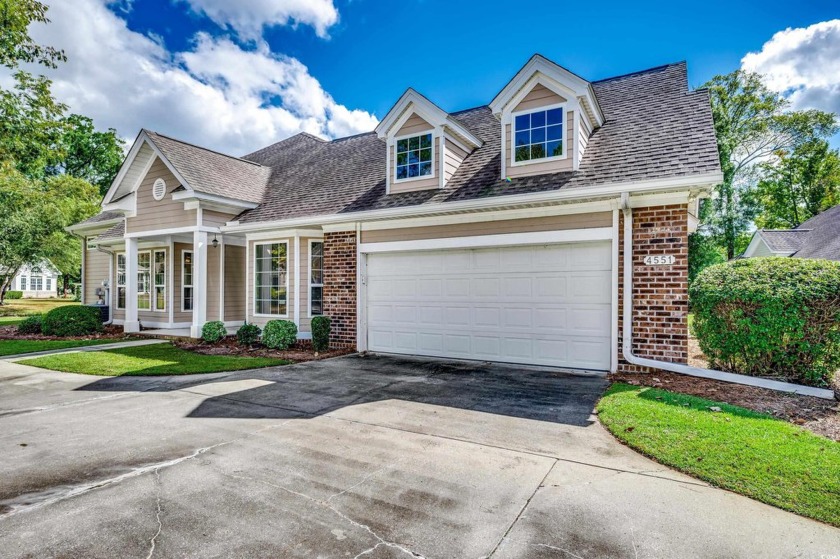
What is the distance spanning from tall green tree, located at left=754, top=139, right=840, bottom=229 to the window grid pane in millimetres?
30313

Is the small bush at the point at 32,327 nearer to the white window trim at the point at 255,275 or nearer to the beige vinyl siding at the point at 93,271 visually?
the beige vinyl siding at the point at 93,271

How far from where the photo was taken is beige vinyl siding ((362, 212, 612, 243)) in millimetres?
7781

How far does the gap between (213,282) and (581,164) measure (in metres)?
10.7

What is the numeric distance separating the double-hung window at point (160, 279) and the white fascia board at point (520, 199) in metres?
5.67

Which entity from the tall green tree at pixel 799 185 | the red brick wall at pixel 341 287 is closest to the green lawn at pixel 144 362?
the red brick wall at pixel 341 287

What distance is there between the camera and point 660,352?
23.5 feet

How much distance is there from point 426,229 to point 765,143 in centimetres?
3039

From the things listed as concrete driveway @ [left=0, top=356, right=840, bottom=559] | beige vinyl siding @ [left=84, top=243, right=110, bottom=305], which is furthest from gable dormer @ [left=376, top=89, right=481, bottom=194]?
beige vinyl siding @ [left=84, top=243, right=110, bottom=305]

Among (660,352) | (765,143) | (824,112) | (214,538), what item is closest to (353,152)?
(660,352)

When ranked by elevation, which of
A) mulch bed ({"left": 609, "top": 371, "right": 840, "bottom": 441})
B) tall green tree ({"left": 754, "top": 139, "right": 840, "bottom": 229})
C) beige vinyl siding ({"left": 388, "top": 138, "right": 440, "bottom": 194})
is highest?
tall green tree ({"left": 754, "top": 139, "right": 840, "bottom": 229})

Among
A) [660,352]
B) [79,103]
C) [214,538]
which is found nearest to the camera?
[214,538]

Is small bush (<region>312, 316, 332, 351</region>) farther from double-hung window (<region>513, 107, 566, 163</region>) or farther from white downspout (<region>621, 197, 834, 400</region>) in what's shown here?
white downspout (<region>621, 197, 834, 400</region>)

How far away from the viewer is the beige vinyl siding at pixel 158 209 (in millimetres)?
12414

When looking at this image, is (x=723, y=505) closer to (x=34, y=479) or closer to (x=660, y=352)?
(x=660, y=352)
